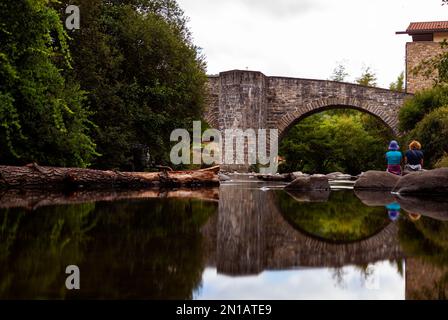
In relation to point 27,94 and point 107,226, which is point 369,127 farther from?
point 107,226

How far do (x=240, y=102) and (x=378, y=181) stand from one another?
13.6 metres

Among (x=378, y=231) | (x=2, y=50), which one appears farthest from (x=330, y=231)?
(x=2, y=50)

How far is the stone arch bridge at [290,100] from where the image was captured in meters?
24.0

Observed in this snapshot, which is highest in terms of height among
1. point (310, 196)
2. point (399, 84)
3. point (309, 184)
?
point (399, 84)

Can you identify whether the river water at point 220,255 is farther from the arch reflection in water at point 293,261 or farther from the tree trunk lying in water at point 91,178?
the tree trunk lying in water at point 91,178

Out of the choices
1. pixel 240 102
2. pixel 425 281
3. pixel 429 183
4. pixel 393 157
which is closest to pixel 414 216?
pixel 425 281

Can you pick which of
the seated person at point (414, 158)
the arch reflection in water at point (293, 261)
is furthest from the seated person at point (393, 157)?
the arch reflection in water at point (293, 261)

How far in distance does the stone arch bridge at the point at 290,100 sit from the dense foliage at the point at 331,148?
4.88 meters

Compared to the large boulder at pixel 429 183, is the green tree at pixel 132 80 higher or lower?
higher

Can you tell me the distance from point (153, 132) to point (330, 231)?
10793mm

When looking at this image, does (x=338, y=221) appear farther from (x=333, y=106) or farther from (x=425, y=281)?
(x=333, y=106)

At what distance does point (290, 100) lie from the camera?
2506 cm

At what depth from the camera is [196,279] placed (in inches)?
91.2

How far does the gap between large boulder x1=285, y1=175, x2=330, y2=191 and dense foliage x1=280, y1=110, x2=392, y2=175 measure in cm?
1857
